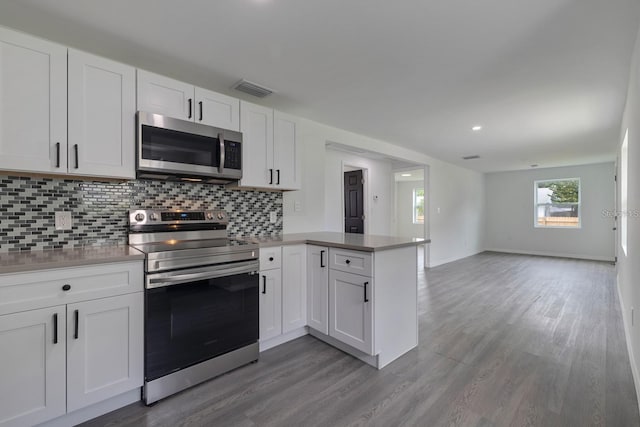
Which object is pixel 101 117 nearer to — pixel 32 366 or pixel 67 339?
pixel 67 339

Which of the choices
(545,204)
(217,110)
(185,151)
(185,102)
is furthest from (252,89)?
(545,204)

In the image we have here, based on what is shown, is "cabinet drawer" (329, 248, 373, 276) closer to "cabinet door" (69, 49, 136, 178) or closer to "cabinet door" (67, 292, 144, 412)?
"cabinet door" (67, 292, 144, 412)

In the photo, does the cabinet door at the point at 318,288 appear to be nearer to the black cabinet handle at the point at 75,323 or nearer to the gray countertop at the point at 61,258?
the gray countertop at the point at 61,258

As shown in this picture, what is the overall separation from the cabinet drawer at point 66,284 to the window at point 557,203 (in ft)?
29.8

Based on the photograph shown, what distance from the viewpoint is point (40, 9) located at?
165 centimetres

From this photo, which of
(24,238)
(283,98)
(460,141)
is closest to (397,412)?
(24,238)

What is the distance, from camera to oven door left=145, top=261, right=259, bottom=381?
1800 mm

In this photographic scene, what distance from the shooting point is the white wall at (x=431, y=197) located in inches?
137

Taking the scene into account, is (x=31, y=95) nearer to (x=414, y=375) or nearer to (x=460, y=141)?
(x=414, y=375)

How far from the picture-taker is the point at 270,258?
2.44 metres

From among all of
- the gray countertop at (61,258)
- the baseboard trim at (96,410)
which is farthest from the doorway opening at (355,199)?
the baseboard trim at (96,410)

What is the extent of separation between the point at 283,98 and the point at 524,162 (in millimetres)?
6223

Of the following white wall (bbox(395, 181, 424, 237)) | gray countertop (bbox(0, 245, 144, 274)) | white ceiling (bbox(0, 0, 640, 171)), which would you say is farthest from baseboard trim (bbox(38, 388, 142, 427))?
white wall (bbox(395, 181, 424, 237))

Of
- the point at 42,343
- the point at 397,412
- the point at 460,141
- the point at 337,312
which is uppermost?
the point at 460,141
